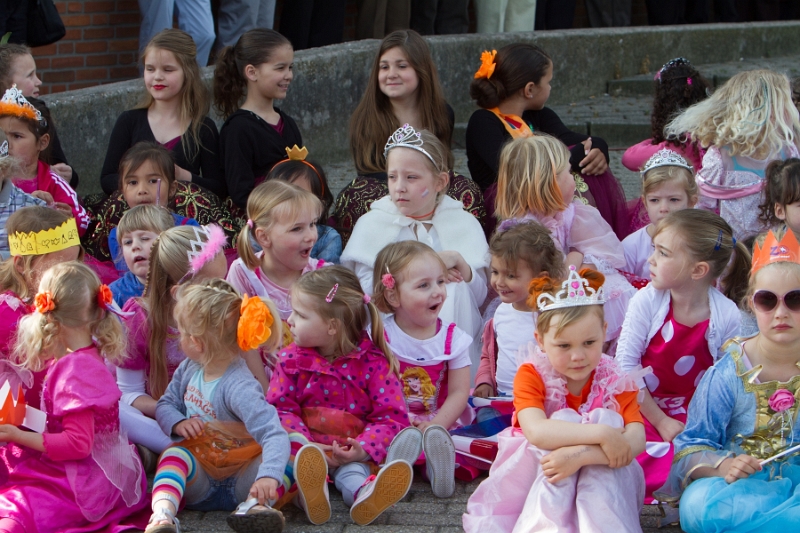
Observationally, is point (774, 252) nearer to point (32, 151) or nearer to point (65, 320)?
point (65, 320)

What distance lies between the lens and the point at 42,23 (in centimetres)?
693

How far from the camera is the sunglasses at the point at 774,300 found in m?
3.46

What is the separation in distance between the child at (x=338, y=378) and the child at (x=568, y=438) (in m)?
0.50

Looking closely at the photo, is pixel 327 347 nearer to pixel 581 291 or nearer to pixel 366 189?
pixel 581 291

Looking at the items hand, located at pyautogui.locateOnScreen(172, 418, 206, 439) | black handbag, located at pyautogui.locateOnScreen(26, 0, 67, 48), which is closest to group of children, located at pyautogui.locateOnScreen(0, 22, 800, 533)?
hand, located at pyautogui.locateOnScreen(172, 418, 206, 439)

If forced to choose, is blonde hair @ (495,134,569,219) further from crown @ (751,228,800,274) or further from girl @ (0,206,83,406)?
girl @ (0,206,83,406)

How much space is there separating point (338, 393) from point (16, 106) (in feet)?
7.92

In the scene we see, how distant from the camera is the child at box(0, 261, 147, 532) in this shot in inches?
137

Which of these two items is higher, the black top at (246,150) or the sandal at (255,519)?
the black top at (246,150)

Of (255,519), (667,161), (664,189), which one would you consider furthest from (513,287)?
(255,519)

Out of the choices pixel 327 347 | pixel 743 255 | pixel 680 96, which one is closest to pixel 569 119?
pixel 680 96

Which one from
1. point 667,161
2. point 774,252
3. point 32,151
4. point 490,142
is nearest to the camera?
point 774,252

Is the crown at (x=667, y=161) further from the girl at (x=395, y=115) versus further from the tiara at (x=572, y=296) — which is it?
the tiara at (x=572, y=296)

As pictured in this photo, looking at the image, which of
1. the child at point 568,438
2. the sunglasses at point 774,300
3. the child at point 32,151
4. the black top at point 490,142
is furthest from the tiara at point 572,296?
the child at point 32,151
